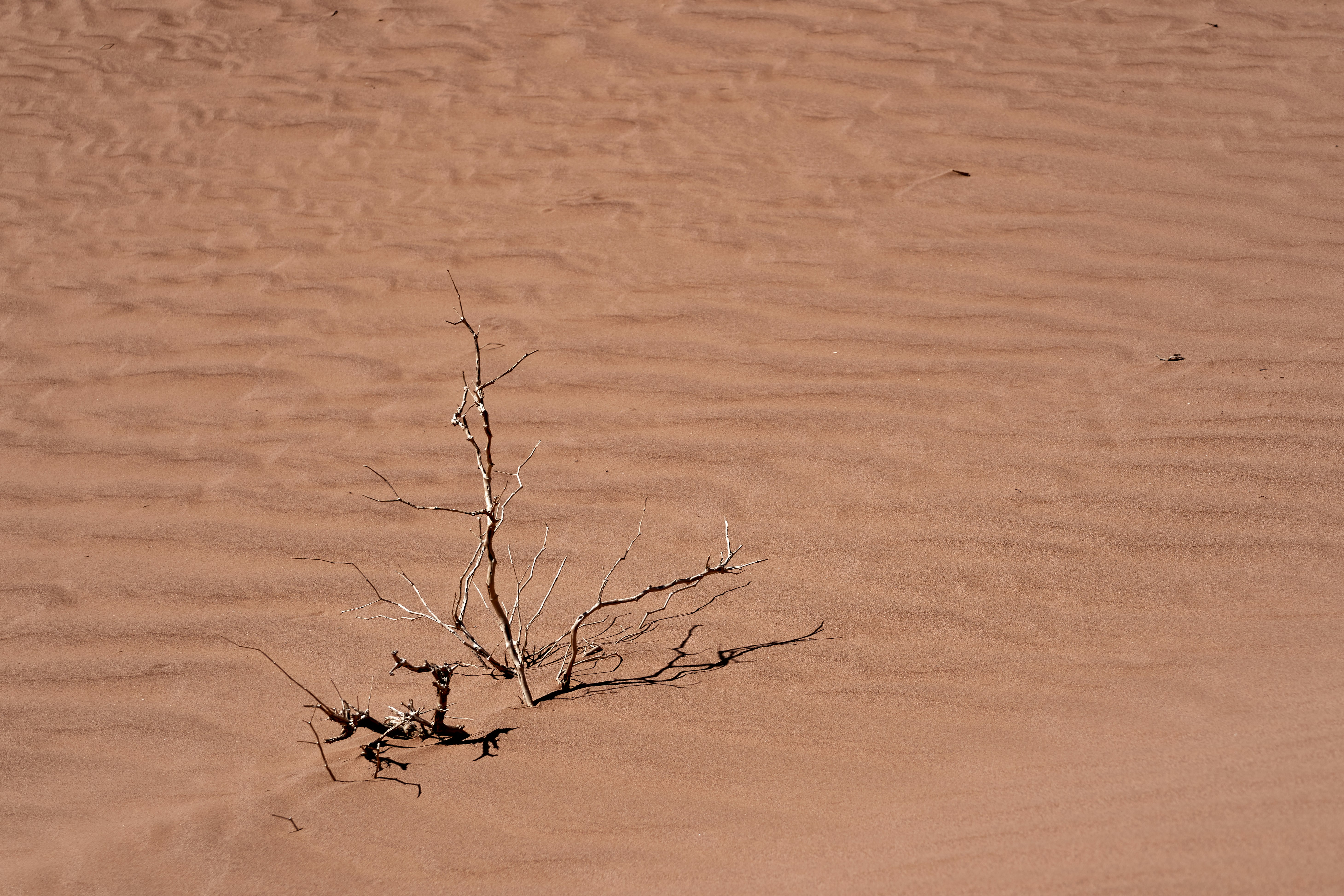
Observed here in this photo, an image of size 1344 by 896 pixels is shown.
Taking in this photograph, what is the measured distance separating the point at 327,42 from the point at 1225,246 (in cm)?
441

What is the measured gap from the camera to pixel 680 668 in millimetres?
2635

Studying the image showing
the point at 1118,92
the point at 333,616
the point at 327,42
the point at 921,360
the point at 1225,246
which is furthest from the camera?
the point at 327,42

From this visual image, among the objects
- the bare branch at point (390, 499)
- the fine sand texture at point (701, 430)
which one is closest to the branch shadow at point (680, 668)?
the fine sand texture at point (701, 430)

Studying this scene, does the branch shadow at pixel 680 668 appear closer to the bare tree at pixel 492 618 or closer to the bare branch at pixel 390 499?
the bare tree at pixel 492 618

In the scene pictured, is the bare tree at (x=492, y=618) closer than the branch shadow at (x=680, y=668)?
Yes

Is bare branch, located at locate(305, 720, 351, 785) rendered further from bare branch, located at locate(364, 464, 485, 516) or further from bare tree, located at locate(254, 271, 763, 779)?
bare branch, located at locate(364, 464, 485, 516)

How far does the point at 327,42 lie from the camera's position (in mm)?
5906

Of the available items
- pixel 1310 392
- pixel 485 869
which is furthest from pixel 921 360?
pixel 485 869

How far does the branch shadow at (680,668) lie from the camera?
2584 mm

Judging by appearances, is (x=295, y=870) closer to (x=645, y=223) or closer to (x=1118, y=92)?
(x=645, y=223)

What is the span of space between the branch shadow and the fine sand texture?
0.01m

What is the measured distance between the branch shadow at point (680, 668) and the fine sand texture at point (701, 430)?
0.01 meters

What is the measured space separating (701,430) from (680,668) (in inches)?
43.1

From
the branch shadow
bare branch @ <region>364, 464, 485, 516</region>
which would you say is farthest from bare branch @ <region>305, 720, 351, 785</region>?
bare branch @ <region>364, 464, 485, 516</region>
